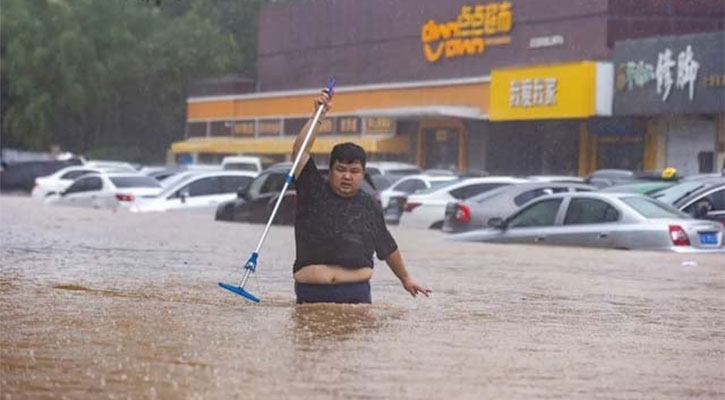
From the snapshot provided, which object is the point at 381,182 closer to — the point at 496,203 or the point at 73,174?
the point at 496,203

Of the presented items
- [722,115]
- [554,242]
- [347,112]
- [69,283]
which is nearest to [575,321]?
[69,283]

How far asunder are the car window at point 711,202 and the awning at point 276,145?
22634 mm

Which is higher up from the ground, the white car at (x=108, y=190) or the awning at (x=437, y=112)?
the awning at (x=437, y=112)

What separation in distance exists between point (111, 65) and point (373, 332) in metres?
58.7

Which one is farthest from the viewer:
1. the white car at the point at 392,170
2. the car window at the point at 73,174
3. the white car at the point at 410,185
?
the car window at the point at 73,174

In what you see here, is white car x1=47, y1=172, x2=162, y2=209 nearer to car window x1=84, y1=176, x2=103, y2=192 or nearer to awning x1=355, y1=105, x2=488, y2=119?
car window x1=84, y1=176, x2=103, y2=192

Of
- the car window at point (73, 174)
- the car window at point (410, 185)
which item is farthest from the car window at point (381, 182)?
Answer: the car window at point (73, 174)

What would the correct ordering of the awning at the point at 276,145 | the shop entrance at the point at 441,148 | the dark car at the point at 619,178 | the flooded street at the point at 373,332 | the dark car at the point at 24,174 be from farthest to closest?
the dark car at the point at 24,174 → the awning at the point at 276,145 → the shop entrance at the point at 441,148 → the dark car at the point at 619,178 → the flooded street at the point at 373,332

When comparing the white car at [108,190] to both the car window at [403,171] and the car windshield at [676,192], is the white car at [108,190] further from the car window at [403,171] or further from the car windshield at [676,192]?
the car windshield at [676,192]

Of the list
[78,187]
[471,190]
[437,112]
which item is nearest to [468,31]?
[437,112]

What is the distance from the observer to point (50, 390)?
7.84 meters

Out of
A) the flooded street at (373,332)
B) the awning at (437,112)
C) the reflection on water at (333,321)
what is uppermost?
the awning at (437,112)

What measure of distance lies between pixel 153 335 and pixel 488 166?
39566 millimetres

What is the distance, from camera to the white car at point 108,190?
3622 centimetres
